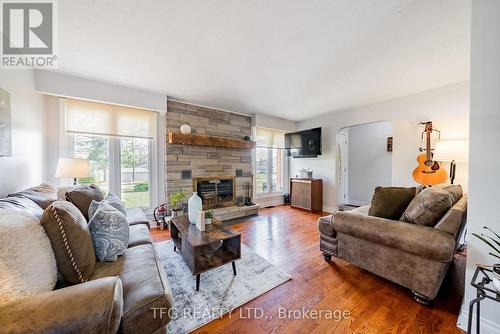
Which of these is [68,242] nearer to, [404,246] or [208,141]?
[404,246]

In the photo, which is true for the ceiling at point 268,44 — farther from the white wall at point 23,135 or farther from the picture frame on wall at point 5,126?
the picture frame on wall at point 5,126

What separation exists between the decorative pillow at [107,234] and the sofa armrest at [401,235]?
79.6 inches

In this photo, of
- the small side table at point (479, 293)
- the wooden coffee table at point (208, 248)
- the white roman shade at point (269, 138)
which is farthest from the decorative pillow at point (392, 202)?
the white roman shade at point (269, 138)

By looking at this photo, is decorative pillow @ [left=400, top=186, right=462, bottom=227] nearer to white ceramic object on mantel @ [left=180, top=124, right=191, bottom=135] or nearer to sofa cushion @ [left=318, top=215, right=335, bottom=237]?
sofa cushion @ [left=318, top=215, right=335, bottom=237]

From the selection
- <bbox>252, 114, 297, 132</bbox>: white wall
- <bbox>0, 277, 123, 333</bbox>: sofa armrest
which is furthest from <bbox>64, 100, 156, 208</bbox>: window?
<bbox>0, 277, 123, 333</bbox>: sofa armrest

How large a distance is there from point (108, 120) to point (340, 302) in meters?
3.88

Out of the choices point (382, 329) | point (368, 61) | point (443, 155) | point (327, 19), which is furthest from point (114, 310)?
point (443, 155)

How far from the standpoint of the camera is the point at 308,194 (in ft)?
14.7

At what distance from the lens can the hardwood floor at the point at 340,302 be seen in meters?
1.32

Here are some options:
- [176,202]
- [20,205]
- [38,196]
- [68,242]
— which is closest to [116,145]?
[176,202]

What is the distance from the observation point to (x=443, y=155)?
252 cm

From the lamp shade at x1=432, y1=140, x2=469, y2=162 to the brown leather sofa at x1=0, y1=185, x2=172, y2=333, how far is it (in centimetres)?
350

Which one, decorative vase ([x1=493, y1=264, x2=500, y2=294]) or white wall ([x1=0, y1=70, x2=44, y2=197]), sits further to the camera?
white wall ([x1=0, y1=70, x2=44, y2=197])

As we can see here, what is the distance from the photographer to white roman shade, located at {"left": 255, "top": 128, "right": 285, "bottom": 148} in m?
4.80
